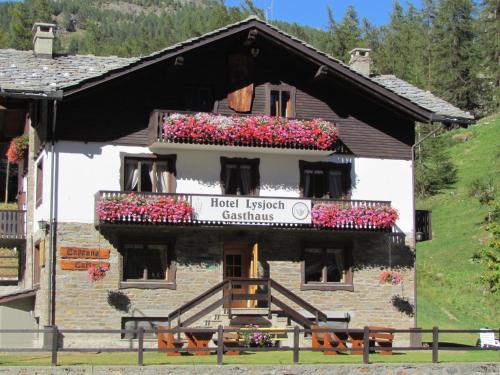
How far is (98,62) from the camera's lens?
32.7 meters

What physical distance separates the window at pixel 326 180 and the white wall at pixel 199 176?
22cm

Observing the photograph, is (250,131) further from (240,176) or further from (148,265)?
(148,265)

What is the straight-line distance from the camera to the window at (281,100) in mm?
32094

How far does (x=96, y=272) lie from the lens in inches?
1138

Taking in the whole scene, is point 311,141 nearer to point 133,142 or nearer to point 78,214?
point 133,142

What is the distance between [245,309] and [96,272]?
4556mm

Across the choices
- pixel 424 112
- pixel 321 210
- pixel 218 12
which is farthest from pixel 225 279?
pixel 218 12

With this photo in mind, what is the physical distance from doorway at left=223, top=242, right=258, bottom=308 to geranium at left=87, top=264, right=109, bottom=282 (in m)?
3.95

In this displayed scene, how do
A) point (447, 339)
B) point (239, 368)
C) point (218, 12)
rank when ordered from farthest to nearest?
point (218, 12), point (447, 339), point (239, 368)

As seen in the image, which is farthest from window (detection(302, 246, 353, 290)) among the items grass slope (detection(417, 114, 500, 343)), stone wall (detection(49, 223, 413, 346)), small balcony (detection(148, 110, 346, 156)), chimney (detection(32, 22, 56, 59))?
chimney (detection(32, 22, 56, 59))

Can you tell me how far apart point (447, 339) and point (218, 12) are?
5057cm

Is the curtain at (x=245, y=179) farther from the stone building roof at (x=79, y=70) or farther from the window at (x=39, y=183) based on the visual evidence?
the window at (x=39, y=183)

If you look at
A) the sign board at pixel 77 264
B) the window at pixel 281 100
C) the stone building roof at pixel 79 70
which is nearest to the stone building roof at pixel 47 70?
the stone building roof at pixel 79 70

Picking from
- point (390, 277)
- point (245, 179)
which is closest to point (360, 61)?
point (245, 179)
